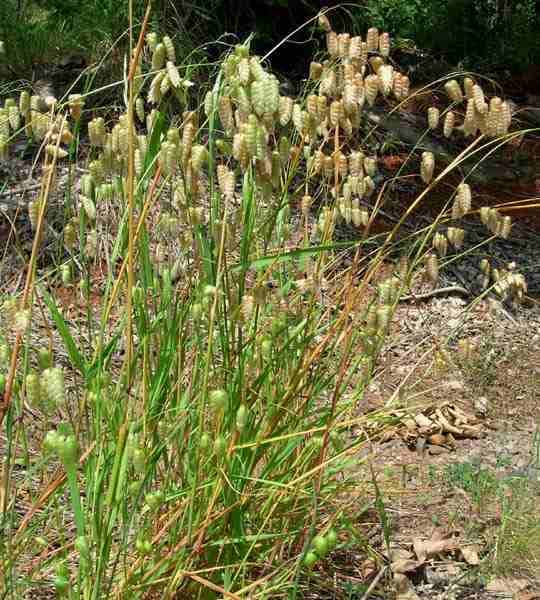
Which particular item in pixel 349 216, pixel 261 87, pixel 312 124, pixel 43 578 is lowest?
pixel 43 578

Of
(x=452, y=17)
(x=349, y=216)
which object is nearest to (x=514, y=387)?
(x=349, y=216)

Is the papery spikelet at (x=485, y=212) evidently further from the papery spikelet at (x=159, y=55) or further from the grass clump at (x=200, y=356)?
the papery spikelet at (x=159, y=55)

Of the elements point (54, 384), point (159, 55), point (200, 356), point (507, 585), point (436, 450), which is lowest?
point (436, 450)

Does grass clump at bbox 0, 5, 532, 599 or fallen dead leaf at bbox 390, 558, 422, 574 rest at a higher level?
grass clump at bbox 0, 5, 532, 599

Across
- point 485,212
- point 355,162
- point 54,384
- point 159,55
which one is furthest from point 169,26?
point 54,384

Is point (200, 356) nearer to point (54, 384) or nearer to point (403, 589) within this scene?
point (54, 384)

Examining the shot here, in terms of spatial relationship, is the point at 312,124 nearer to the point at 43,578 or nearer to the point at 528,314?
the point at 43,578

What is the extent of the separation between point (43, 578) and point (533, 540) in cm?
132

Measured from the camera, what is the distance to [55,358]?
326 cm

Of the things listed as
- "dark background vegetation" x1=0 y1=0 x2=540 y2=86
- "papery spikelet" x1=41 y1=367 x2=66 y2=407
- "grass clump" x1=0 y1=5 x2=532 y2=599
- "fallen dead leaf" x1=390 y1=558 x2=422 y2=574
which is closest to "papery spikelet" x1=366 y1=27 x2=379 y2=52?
"grass clump" x1=0 y1=5 x2=532 y2=599

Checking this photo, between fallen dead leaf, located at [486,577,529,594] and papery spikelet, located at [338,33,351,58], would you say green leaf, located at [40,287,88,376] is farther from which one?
fallen dead leaf, located at [486,577,529,594]

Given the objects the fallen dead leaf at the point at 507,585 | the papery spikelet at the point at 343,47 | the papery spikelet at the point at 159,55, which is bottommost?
the fallen dead leaf at the point at 507,585

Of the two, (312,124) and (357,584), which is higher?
(312,124)

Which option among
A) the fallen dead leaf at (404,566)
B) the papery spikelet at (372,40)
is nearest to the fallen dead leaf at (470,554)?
the fallen dead leaf at (404,566)
